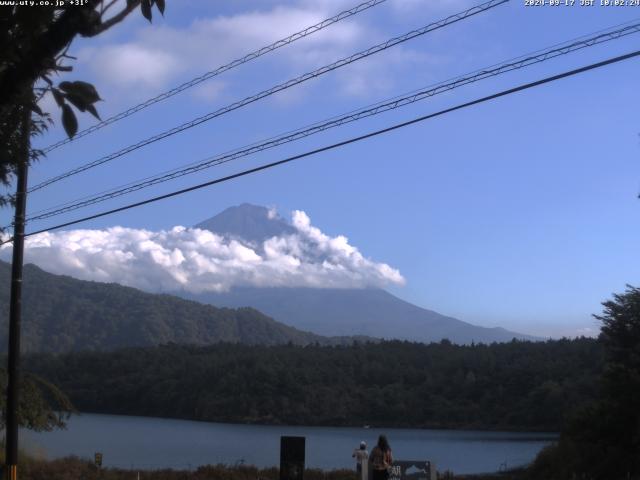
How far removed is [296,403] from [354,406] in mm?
3918

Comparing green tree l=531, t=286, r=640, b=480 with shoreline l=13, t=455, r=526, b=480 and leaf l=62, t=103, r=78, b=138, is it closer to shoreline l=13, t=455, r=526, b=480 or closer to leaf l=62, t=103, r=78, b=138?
shoreline l=13, t=455, r=526, b=480

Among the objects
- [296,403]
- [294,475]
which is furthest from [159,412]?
[294,475]

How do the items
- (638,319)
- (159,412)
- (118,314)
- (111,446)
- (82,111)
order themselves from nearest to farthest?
1. (82,111)
2. (638,319)
3. (111,446)
4. (159,412)
5. (118,314)

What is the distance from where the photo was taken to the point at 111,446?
35.6 metres

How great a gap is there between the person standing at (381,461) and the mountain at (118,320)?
95.5 metres

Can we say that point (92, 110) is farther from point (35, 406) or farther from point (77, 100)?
point (35, 406)

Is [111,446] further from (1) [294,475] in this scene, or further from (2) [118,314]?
(2) [118,314]

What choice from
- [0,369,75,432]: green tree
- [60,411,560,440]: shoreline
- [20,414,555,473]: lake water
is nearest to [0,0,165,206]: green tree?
[0,369,75,432]: green tree

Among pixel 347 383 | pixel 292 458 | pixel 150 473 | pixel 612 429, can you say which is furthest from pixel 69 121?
pixel 347 383

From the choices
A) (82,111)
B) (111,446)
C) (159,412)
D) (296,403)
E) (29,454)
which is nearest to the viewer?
(82,111)

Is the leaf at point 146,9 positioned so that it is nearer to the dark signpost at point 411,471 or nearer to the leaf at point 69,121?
the leaf at point 69,121

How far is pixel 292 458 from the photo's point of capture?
13.8m

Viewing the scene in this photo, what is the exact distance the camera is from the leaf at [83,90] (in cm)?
414

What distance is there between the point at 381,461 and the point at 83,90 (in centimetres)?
1119
